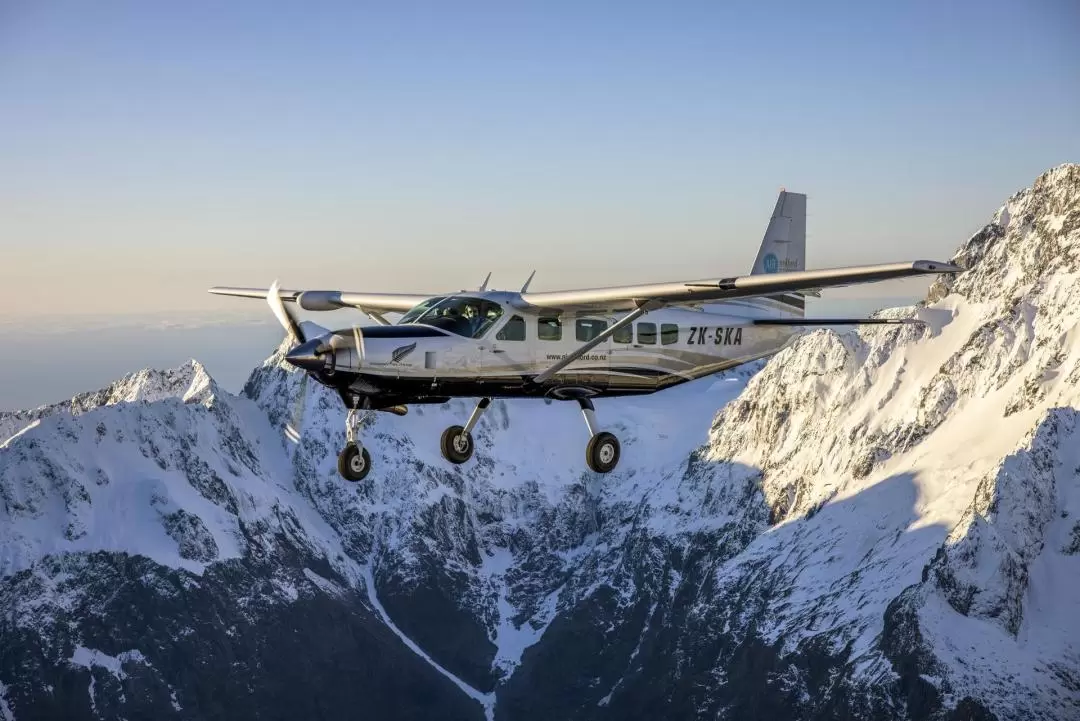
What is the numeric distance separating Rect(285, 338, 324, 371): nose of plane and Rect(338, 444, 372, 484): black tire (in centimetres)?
415

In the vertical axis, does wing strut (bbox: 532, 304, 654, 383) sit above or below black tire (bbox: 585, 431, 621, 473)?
above

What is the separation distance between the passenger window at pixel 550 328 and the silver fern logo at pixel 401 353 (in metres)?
5.16

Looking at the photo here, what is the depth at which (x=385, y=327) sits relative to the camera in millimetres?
47531

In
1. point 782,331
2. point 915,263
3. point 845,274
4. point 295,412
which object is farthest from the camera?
point 782,331

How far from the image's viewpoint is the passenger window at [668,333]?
52688mm

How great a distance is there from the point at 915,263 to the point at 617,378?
1324cm

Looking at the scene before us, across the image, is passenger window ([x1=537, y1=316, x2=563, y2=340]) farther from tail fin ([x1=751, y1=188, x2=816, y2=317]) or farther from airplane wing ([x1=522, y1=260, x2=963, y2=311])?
tail fin ([x1=751, y1=188, x2=816, y2=317])

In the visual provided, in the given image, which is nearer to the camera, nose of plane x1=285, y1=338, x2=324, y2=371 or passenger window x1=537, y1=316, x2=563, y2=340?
nose of plane x1=285, y1=338, x2=324, y2=371

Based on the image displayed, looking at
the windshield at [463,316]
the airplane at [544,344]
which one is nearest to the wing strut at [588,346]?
the airplane at [544,344]

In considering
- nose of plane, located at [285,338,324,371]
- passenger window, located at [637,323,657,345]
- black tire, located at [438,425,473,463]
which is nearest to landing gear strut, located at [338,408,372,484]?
black tire, located at [438,425,473,463]

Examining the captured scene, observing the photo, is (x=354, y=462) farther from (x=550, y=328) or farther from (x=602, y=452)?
(x=602, y=452)

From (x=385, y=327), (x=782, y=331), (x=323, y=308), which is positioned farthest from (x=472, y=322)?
(x=782, y=331)

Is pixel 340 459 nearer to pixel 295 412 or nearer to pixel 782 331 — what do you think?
pixel 295 412

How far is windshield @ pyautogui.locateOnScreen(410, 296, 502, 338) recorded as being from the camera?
48.3 m
